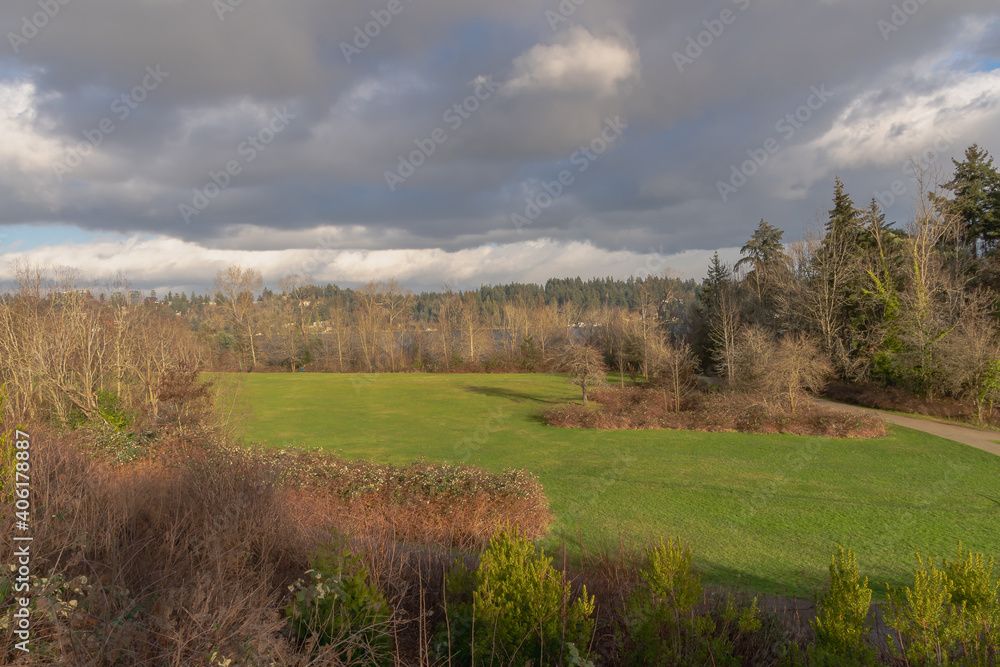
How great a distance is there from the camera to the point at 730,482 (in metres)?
15.1

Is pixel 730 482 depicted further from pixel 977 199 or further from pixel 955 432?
pixel 977 199

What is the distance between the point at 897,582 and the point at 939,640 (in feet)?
19.4

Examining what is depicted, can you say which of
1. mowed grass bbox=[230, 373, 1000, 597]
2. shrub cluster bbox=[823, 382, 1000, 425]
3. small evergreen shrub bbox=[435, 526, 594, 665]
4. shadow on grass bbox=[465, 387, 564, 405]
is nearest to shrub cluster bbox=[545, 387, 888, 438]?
mowed grass bbox=[230, 373, 1000, 597]

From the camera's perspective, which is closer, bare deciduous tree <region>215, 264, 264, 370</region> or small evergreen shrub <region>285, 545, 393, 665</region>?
small evergreen shrub <region>285, 545, 393, 665</region>

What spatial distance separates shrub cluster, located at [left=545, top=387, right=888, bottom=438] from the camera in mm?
20469

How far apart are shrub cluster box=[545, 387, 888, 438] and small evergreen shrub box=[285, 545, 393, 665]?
19968 millimetres

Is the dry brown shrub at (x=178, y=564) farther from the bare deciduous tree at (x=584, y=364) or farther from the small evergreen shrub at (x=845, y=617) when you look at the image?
the bare deciduous tree at (x=584, y=364)

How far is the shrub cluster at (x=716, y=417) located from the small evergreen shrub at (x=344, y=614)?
19968mm

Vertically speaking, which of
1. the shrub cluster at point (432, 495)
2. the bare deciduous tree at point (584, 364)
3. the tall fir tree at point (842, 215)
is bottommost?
the shrub cluster at point (432, 495)

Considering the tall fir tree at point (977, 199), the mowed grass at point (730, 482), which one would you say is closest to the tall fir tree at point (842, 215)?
the tall fir tree at point (977, 199)

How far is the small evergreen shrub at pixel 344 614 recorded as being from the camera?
146 inches

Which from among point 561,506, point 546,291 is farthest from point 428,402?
point 546,291

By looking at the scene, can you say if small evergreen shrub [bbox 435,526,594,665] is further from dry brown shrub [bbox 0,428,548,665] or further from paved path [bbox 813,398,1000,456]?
paved path [bbox 813,398,1000,456]

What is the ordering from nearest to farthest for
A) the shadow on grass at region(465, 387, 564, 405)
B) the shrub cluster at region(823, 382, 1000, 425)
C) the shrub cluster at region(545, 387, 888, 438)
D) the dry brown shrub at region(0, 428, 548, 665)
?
the dry brown shrub at region(0, 428, 548, 665), the shrub cluster at region(545, 387, 888, 438), the shrub cluster at region(823, 382, 1000, 425), the shadow on grass at region(465, 387, 564, 405)
